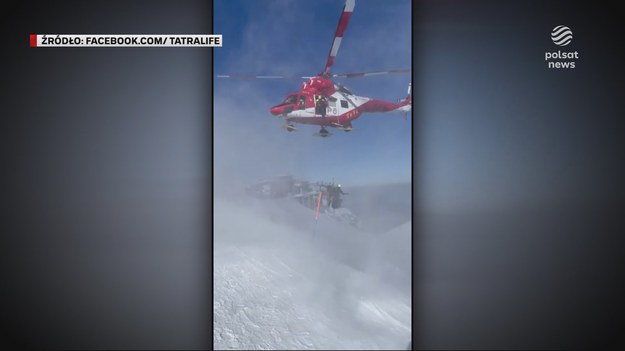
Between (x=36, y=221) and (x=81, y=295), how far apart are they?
47 cm

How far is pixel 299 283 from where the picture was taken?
8.85 ft

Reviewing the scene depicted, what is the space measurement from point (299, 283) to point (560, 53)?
1948mm

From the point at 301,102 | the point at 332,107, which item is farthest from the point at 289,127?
the point at 332,107

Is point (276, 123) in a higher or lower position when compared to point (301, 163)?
higher

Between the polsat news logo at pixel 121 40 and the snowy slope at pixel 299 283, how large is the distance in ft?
2.94

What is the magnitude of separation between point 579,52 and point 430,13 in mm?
877

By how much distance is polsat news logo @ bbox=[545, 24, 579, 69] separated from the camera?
2830 millimetres

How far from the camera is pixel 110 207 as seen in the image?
8.94ft

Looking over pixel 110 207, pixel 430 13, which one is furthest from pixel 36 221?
pixel 430 13

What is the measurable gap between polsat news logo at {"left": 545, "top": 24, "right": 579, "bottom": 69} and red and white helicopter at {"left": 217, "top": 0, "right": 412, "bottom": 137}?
830 mm

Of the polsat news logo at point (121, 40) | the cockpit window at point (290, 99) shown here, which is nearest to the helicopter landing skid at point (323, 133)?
the cockpit window at point (290, 99)

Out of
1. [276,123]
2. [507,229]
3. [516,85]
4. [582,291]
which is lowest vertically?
[582,291]

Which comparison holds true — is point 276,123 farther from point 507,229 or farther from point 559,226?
point 559,226

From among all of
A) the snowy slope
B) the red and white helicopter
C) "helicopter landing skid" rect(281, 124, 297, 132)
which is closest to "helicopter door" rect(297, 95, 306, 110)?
the red and white helicopter
